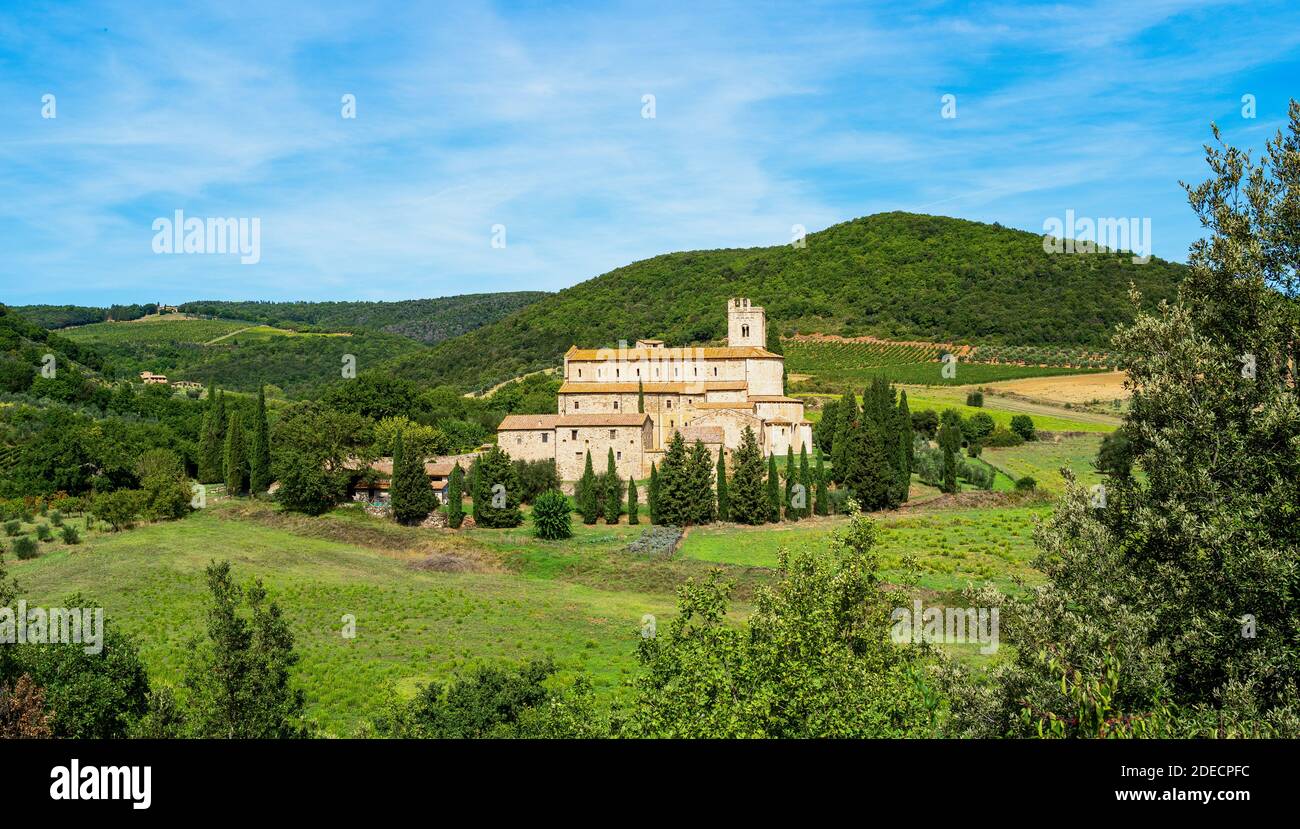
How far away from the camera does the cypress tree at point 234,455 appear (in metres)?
50.3

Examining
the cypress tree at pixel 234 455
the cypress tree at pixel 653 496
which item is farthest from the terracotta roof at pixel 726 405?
the cypress tree at pixel 234 455

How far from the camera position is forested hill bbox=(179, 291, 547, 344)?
176 m

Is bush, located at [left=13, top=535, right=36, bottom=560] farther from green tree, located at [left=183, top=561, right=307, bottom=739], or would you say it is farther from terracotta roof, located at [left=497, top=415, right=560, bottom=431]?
terracotta roof, located at [left=497, top=415, right=560, bottom=431]

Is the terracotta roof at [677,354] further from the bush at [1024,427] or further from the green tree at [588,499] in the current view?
the bush at [1024,427]

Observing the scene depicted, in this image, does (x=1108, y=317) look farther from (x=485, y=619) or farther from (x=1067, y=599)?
(x=1067, y=599)

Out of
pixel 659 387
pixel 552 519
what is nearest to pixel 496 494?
pixel 552 519

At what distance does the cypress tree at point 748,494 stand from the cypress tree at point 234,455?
28.9m

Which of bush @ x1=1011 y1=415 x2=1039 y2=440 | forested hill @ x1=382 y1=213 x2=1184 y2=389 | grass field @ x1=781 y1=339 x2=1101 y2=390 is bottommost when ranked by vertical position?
bush @ x1=1011 y1=415 x2=1039 y2=440

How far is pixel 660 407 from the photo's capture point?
6012cm

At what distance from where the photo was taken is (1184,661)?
9828 mm

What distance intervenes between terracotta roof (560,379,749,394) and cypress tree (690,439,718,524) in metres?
13.6

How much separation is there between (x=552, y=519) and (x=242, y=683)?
90.4 feet

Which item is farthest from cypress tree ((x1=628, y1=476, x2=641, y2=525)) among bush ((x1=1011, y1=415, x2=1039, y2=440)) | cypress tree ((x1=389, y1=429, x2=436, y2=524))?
bush ((x1=1011, y1=415, x2=1039, y2=440))
